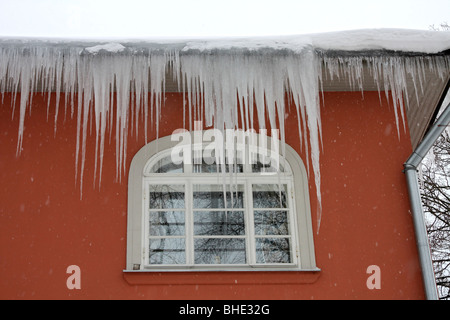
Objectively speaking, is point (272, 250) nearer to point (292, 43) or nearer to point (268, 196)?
point (268, 196)

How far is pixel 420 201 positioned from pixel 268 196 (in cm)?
143

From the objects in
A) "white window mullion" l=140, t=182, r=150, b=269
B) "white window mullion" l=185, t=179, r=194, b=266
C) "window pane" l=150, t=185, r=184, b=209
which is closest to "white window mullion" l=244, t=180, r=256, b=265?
"white window mullion" l=185, t=179, r=194, b=266

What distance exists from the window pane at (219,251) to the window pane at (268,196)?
1.38ft

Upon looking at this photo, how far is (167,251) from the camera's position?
475 centimetres

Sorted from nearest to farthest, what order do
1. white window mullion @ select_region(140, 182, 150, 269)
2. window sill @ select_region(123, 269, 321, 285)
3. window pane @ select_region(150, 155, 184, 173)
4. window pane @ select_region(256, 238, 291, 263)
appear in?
window sill @ select_region(123, 269, 321, 285) < white window mullion @ select_region(140, 182, 150, 269) < window pane @ select_region(256, 238, 291, 263) < window pane @ select_region(150, 155, 184, 173)

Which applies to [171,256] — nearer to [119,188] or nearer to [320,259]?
[119,188]

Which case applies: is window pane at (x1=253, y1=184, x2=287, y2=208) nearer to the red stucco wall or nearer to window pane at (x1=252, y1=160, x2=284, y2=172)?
window pane at (x1=252, y1=160, x2=284, y2=172)

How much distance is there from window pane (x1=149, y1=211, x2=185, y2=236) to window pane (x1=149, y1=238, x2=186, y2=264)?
7 cm

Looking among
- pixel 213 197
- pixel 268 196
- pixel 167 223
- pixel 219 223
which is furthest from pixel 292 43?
pixel 167 223

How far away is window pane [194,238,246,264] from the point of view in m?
4.72

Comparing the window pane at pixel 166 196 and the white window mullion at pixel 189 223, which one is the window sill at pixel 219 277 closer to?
the white window mullion at pixel 189 223
